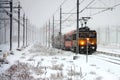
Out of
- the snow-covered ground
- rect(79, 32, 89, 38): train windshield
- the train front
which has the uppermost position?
rect(79, 32, 89, 38): train windshield

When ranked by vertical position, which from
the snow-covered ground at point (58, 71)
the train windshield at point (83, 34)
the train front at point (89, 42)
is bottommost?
the snow-covered ground at point (58, 71)

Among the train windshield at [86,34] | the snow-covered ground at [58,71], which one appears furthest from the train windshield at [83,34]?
the snow-covered ground at [58,71]

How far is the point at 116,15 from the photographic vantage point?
117m

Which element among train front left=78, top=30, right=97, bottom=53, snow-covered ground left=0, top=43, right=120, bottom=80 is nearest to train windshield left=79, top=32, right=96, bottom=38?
train front left=78, top=30, right=97, bottom=53

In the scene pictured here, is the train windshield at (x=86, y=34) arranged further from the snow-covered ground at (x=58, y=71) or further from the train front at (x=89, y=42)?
the snow-covered ground at (x=58, y=71)

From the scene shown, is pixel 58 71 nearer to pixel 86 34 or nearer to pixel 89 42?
pixel 89 42

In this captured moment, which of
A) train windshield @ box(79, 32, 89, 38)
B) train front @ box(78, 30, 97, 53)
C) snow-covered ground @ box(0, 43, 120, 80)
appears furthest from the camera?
train windshield @ box(79, 32, 89, 38)

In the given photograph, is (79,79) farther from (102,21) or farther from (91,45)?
(102,21)

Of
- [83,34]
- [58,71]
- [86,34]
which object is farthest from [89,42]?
[58,71]

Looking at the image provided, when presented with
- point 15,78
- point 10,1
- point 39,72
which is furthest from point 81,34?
point 15,78

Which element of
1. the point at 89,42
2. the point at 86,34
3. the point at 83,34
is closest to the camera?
the point at 89,42

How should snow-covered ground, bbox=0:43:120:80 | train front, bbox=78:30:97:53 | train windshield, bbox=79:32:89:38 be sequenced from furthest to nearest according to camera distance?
train windshield, bbox=79:32:89:38 < train front, bbox=78:30:97:53 < snow-covered ground, bbox=0:43:120:80

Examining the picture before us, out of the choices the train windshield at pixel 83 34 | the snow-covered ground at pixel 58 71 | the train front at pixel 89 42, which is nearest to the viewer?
the snow-covered ground at pixel 58 71

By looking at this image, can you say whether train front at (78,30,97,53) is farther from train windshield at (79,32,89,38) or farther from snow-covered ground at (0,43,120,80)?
snow-covered ground at (0,43,120,80)
